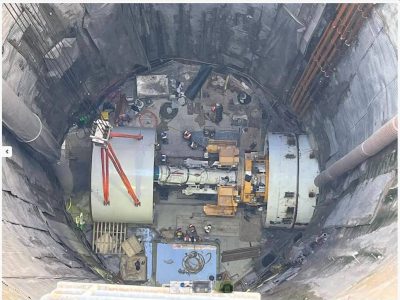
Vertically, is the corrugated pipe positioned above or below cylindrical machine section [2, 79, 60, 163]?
below

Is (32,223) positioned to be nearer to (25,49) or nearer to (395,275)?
(25,49)

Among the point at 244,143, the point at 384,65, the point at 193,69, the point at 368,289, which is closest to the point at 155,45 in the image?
the point at 193,69

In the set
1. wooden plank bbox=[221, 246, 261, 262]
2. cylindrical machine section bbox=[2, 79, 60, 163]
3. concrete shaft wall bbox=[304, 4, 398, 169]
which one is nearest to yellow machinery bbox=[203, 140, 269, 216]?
wooden plank bbox=[221, 246, 261, 262]

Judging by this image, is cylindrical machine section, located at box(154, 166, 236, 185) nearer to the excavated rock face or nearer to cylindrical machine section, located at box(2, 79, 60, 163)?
the excavated rock face

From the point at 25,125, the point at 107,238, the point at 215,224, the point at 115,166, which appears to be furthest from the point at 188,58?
the point at 25,125

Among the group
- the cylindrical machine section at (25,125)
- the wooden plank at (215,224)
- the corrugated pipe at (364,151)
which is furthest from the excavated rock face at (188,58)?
the wooden plank at (215,224)

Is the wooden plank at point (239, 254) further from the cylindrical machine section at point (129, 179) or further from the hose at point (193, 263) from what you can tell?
the cylindrical machine section at point (129, 179)
